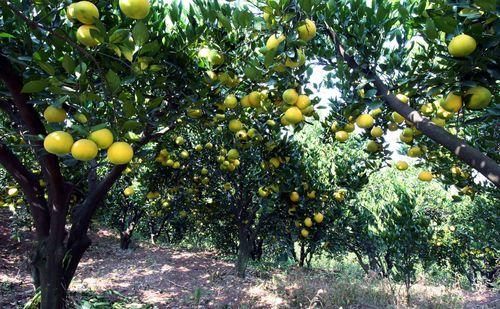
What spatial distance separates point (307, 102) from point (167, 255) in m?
10.0

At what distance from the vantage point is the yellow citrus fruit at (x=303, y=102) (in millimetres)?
2007

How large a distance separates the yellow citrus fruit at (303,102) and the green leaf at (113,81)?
1067mm

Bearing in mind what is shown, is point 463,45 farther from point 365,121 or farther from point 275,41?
point 365,121

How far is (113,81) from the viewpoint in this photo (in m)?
1.43

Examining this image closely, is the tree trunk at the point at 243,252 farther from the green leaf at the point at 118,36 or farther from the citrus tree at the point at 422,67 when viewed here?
the green leaf at the point at 118,36

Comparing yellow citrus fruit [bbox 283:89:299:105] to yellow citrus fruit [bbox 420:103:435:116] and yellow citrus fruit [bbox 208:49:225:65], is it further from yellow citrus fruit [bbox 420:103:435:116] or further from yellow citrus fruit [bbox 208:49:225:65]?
yellow citrus fruit [bbox 420:103:435:116]

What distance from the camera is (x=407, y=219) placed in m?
6.78

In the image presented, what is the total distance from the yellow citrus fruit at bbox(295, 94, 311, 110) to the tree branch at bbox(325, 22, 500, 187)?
1.68 ft

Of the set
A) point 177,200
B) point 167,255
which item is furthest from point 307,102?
point 167,255

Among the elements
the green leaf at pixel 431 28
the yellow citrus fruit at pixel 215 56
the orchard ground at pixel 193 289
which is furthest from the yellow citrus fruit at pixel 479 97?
the orchard ground at pixel 193 289

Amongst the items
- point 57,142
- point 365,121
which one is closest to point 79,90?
point 57,142

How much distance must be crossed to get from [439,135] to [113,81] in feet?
5.32

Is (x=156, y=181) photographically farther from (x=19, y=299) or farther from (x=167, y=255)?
(x=167, y=255)

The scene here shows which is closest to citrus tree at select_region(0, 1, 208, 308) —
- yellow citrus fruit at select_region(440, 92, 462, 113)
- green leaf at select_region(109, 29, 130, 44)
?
green leaf at select_region(109, 29, 130, 44)
